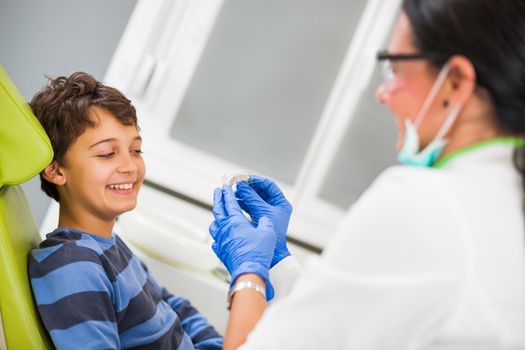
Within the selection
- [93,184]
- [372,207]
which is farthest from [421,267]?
[93,184]

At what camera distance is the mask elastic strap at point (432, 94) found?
0.87m

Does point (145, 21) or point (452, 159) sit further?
point (145, 21)

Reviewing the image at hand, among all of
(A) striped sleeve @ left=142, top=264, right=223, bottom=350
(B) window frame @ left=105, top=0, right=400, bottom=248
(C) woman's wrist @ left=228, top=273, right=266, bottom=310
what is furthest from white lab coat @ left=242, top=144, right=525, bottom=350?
(B) window frame @ left=105, top=0, right=400, bottom=248

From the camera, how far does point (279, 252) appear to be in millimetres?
1509

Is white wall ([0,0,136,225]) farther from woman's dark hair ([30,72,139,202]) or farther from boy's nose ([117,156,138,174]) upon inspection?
boy's nose ([117,156,138,174])

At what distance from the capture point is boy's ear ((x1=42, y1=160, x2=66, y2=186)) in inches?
54.8

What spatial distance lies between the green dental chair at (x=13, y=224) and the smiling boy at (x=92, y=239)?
36mm

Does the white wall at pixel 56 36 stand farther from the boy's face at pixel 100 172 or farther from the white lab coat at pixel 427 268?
the white lab coat at pixel 427 268

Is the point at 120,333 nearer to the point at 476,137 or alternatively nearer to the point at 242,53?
the point at 476,137

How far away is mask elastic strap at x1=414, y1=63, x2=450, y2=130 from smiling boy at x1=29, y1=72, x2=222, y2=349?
2.52 ft

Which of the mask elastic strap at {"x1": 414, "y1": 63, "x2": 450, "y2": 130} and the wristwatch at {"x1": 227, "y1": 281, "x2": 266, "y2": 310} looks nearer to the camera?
the mask elastic strap at {"x1": 414, "y1": 63, "x2": 450, "y2": 130}

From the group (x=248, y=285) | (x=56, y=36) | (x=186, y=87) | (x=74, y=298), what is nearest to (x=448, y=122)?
(x=248, y=285)

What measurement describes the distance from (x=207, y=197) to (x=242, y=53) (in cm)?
65

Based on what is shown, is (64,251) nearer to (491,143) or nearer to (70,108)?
(70,108)
